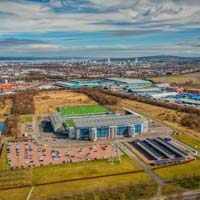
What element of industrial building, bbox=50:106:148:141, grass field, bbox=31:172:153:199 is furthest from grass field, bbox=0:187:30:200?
industrial building, bbox=50:106:148:141

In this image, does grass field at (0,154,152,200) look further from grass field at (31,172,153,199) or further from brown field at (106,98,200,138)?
brown field at (106,98,200,138)

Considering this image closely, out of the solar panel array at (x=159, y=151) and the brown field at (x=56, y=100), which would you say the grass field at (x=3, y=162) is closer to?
the solar panel array at (x=159, y=151)

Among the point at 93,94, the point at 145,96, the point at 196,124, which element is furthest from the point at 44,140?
the point at 145,96

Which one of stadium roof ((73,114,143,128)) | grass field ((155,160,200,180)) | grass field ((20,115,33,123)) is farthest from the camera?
grass field ((20,115,33,123))

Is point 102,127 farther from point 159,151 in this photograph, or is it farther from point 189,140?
point 189,140

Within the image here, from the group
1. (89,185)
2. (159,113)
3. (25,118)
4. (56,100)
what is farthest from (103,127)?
(56,100)
